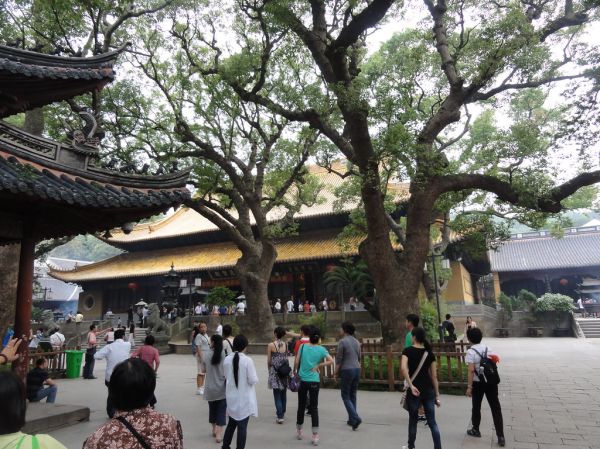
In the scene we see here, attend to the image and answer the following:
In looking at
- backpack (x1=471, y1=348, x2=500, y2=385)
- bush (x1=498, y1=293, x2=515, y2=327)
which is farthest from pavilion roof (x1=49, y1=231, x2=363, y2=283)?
backpack (x1=471, y1=348, x2=500, y2=385)

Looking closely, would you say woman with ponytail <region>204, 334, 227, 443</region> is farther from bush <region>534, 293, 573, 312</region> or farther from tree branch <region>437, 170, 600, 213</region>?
bush <region>534, 293, 573, 312</region>

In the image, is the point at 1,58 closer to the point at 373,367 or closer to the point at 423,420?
the point at 423,420

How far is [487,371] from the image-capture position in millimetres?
5504

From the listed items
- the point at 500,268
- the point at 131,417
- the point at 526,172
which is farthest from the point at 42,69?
the point at 500,268

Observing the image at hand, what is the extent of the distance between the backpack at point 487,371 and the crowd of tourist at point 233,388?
0.01 meters

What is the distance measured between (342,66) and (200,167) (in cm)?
897

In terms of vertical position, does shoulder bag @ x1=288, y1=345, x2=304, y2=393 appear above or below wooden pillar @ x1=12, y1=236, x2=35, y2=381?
below

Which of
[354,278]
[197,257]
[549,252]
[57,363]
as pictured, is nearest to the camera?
[57,363]

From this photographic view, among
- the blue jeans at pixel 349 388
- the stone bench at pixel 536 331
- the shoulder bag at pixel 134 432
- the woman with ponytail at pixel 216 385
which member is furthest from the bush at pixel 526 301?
the shoulder bag at pixel 134 432

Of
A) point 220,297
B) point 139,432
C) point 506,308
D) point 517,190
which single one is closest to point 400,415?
point 517,190

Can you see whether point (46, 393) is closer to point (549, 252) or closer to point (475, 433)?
point (475, 433)

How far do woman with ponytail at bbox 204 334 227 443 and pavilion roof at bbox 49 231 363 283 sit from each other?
15.6 meters

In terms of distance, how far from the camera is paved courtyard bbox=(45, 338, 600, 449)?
562 centimetres

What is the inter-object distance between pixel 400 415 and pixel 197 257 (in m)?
22.3
